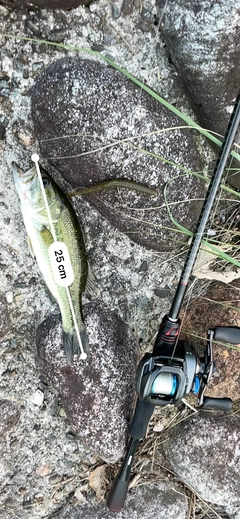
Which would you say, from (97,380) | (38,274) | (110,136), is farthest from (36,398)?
(110,136)

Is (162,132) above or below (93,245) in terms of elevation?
above

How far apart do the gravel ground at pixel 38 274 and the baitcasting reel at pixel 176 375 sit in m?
0.58

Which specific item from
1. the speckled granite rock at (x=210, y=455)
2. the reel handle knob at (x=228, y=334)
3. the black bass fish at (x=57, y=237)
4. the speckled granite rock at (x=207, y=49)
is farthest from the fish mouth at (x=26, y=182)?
the speckled granite rock at (x=210, y=455)

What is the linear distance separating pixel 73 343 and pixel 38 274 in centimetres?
45

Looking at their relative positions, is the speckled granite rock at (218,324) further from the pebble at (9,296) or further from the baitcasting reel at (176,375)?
the pebble at (9,296)

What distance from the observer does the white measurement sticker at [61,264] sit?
231 cm

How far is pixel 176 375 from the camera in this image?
2191 millimetres

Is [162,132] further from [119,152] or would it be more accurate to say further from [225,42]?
[225,42]

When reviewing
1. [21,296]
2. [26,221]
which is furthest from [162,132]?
[21,296]

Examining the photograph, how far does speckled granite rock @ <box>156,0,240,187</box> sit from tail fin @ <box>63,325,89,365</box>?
4.15 feet

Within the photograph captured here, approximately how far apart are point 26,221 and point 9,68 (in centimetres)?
79

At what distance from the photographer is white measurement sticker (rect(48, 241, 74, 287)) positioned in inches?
90.9

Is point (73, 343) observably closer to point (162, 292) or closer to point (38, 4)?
point (162, 292)

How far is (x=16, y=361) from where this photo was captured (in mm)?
2715
